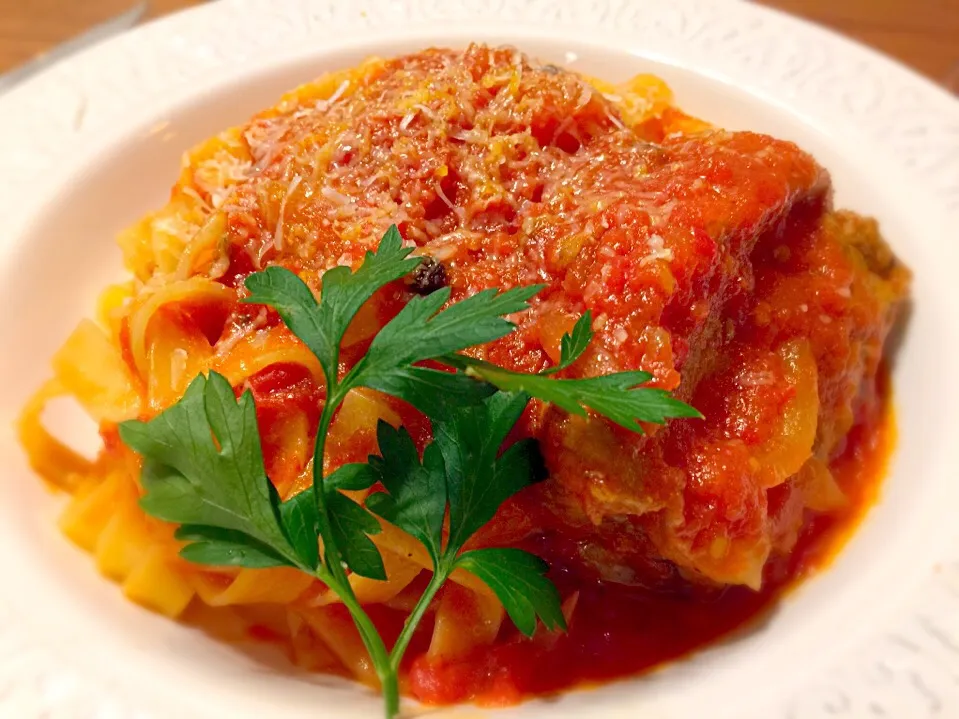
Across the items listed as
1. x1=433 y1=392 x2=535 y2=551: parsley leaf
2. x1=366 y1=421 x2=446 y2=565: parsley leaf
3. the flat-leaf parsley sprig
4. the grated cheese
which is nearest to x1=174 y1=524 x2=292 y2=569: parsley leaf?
the flat-leaf parsley sprig

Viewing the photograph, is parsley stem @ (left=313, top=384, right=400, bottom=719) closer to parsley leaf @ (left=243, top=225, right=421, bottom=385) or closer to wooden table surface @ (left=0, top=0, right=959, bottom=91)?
parsley leaf @ (left=243, top=225, right=421, bottom=385)

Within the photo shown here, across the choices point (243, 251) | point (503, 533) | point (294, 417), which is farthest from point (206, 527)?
point (243, 251)

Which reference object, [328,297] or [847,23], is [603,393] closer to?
[328,297]

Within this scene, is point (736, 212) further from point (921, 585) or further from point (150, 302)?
point (150, 302)

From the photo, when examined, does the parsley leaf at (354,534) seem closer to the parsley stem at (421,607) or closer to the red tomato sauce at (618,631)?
the parsley stem at (421,607)

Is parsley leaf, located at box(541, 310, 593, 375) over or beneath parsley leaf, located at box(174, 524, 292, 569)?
over
